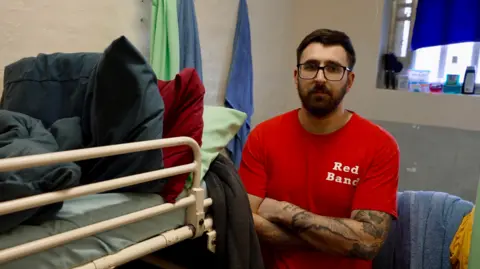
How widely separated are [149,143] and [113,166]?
0.12 meters

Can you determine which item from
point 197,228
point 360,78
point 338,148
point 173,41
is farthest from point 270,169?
point 360,78

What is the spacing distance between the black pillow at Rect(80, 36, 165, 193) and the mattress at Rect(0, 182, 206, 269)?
0.05 m

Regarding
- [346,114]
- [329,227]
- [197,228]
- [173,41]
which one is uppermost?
[173,41]

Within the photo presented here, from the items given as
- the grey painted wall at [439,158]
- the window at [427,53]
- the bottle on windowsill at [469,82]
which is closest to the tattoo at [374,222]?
the grey painted wall at [439,158]

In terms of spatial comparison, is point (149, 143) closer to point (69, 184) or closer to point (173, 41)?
point (69, 184)

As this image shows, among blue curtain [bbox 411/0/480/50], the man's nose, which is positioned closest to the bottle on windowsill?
blue curtain [bbox 411/0/480/50]

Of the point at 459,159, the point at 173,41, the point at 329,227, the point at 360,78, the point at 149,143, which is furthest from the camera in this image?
the point at 360,78

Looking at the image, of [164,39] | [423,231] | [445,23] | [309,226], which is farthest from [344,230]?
[445,23]

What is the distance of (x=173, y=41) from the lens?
170cm

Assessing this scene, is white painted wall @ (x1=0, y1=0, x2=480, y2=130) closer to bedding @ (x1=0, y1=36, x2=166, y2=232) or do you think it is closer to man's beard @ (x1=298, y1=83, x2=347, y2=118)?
bedding @ (x1=0, y1=36, x2=166, y2=232)

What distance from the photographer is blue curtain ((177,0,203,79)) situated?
5.95 feet

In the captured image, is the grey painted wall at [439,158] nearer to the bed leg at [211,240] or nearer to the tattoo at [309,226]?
the tattoo at [309,226]

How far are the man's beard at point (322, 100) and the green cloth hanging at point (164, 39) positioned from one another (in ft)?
1.96

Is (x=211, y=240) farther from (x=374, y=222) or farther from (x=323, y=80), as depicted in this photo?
(x=323, y=80)
